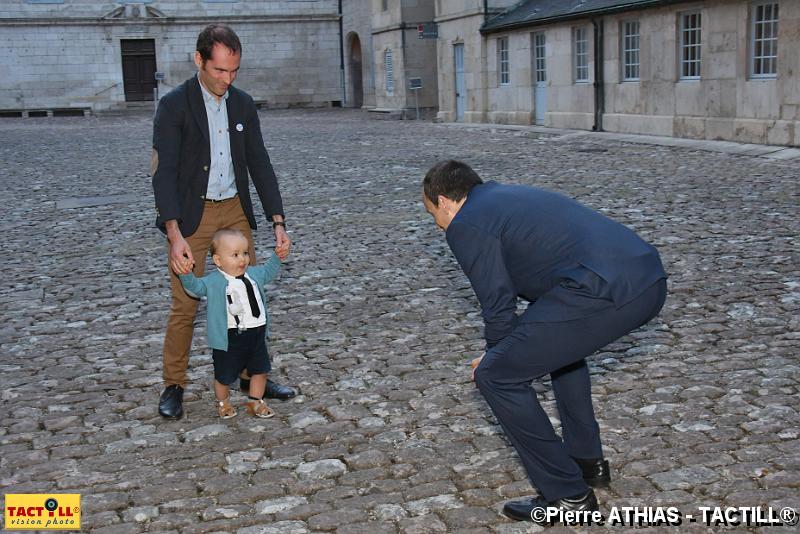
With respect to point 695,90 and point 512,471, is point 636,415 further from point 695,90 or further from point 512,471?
point 695,90

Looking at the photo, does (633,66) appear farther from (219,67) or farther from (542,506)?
(542,506)

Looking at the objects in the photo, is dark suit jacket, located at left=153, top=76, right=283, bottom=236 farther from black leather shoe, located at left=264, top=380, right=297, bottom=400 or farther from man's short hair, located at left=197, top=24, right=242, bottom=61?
black leather shoe, located at left=264, top=380, right=297, bottom=400

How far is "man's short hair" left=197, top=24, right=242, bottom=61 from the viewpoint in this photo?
4.99m

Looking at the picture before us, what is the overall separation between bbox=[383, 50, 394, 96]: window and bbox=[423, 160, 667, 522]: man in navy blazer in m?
34.7

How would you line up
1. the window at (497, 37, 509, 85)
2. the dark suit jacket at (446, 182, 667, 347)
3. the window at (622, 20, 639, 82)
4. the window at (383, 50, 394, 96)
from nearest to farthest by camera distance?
the dark suit jacket at (446, 182, 667, 347), the window at (622, 20, 639, 82), the window at (497, 37, 509, 85), the window at (383, 50, 394, 96)

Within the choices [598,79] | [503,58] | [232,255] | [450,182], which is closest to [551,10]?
[598,79]

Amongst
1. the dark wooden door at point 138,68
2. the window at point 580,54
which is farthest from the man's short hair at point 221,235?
the dark wooden door at point 138,68

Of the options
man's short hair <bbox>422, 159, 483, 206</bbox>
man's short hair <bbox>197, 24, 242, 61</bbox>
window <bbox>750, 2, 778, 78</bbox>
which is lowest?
man's short hair <bbox>422, 159, 483, 206</bbox>

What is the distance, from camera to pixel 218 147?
17.5 feet

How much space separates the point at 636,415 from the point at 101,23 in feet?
149

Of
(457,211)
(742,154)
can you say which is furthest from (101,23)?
(457,211)

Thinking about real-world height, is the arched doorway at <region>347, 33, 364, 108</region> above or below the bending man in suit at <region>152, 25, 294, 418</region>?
above

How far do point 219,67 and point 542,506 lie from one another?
2686 millimetres

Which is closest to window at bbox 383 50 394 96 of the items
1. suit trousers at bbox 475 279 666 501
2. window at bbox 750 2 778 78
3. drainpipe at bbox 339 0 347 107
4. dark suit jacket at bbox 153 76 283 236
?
drainpipe at bbox 339 0 347 107
